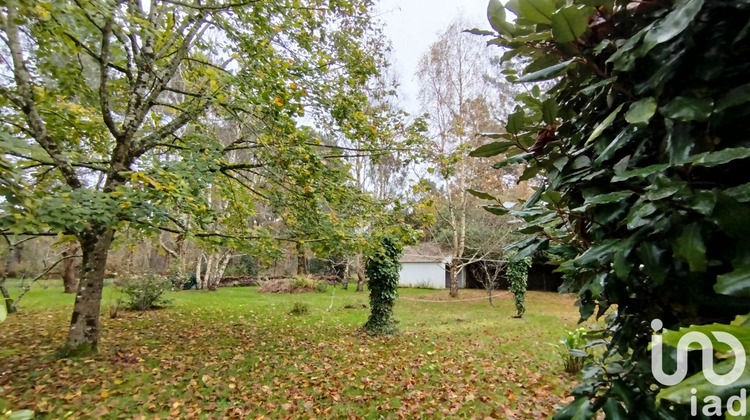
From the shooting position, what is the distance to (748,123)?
2.17ft

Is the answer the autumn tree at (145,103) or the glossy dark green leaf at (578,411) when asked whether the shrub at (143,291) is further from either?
the glossy dark green leaf at (578,411)

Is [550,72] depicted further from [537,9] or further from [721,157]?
[721,157]

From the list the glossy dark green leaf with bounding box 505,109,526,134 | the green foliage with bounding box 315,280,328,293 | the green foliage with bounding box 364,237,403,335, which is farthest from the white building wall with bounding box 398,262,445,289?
the glossy dark green leaf with bounding box 505,109,526,134

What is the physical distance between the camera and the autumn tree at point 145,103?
3500 mm

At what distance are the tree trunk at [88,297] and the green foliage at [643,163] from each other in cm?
567

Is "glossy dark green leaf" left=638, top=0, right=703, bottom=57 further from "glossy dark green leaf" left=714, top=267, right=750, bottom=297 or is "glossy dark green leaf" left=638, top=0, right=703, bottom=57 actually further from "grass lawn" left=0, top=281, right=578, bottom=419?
"grass lawn" left=0, top=281, right=578, bottom=419

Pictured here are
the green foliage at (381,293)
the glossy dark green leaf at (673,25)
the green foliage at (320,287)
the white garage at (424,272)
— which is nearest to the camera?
the glossy dark green leaf at (673,25)

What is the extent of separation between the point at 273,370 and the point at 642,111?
5.12 meters

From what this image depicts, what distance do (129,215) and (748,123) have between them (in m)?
4.54

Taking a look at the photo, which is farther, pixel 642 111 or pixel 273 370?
pixel 273 370

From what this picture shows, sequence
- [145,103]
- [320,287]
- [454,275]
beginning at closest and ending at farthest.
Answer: [145,103]
[454,275]
[320,287]

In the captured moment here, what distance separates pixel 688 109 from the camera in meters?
0.66

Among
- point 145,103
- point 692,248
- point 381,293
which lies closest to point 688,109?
point 692,248

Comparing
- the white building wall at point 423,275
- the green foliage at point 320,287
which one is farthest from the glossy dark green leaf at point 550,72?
the white building wall at point 423,275
